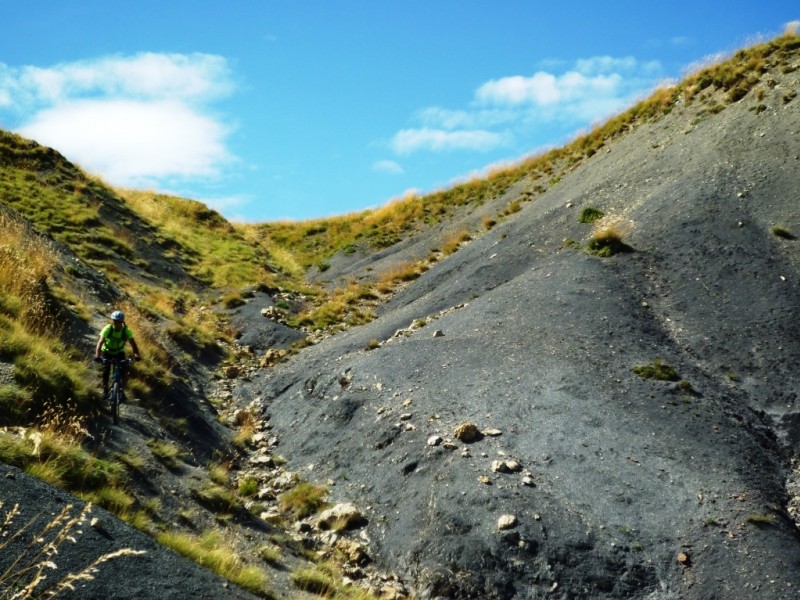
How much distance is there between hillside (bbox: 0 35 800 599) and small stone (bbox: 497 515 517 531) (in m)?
0.02

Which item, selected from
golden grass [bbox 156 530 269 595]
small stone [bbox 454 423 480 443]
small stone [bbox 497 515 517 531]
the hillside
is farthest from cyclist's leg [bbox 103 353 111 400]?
small stone [bbox 497 515 517 531]

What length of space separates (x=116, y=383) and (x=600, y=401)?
1094cm

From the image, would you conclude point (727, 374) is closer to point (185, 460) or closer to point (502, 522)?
point (502, 522)

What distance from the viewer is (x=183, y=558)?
9.03m

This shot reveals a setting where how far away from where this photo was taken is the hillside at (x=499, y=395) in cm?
1134

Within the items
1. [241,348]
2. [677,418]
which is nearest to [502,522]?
[677,418]

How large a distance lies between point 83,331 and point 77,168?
92.4ft

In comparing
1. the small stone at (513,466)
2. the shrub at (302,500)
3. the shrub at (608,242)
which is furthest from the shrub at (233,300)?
the small stone at (513,466)

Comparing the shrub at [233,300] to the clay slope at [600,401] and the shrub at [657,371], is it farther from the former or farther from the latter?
the shrub at [657,371]

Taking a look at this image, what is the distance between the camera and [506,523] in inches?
465

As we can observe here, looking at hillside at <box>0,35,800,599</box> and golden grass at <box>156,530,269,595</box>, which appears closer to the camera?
golden grass at <box>156,530,269,595</box>

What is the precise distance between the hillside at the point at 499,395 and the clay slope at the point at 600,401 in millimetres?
61

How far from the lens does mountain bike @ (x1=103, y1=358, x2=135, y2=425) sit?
13.6 meters

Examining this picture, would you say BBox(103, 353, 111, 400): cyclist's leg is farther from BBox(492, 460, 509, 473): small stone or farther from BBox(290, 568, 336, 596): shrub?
BBox(492, 460, 509, 473): small stone
